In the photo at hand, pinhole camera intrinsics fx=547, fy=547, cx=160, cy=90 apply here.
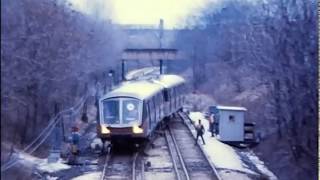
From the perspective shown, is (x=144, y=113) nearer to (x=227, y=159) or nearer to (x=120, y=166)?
(x=120, y=166)

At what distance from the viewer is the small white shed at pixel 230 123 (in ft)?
45.2

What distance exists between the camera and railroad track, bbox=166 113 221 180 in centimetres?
958

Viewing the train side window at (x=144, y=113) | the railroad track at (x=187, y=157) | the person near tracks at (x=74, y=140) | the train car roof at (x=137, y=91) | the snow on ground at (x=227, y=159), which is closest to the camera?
the railroad track at (x=187, y=157)

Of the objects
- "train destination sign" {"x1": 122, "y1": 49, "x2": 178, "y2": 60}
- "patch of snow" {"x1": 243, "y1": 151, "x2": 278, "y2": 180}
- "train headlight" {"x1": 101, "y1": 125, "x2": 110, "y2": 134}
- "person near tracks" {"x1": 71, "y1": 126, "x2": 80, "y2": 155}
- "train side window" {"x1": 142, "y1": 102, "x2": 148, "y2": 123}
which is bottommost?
"patch of snow" {"x1": 243, "y1": 151, "x2": 278, "y2": 180}

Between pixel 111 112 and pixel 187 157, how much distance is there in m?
1.94

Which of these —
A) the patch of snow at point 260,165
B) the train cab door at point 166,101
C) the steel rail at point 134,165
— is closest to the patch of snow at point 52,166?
the steel rail at point 134,165

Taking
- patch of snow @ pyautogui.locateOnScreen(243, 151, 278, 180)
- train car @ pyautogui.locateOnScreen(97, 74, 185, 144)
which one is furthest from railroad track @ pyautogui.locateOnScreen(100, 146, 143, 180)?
patch of snow @ pyautogui.locateOnScreen(243, 151, 278, 180)

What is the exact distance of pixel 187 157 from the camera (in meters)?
11.4

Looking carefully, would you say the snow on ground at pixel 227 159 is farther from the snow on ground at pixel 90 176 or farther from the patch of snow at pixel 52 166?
the patch of snow at pixel 52 166

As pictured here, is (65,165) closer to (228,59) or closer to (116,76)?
(116,76)

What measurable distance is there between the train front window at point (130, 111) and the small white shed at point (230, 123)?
364 cm

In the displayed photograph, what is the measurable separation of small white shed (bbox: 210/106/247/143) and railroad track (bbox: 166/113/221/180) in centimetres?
81

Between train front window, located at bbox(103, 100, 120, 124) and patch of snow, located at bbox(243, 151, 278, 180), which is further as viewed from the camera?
train front window, located at bbox(103, 100, 120, 124)

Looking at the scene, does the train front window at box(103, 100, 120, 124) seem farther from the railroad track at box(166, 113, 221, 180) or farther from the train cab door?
the train cab door
